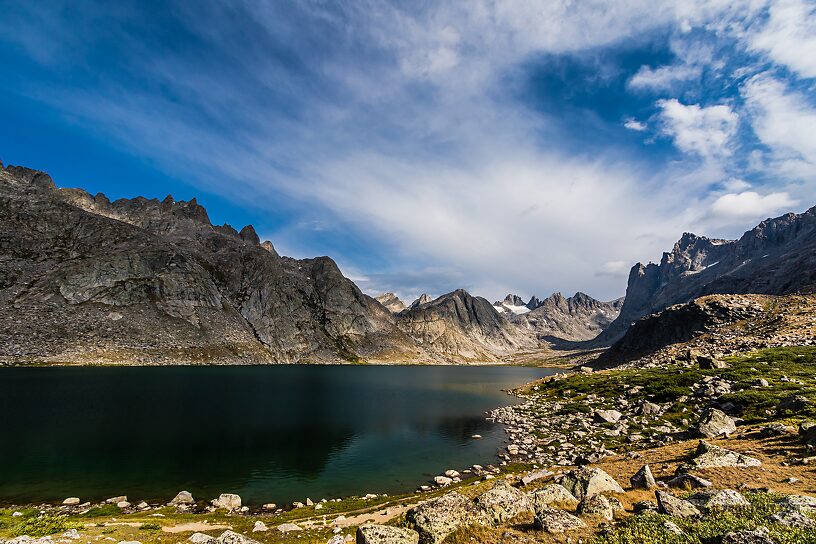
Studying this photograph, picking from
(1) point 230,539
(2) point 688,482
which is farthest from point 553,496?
(1) point 230,539

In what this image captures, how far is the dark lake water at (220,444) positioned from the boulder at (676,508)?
28319mm

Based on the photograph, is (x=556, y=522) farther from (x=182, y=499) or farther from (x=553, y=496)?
(x=182, y=499)

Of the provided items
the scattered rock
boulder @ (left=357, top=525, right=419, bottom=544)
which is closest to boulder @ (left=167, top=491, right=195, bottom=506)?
the scattered rock

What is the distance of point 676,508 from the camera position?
50.8ft

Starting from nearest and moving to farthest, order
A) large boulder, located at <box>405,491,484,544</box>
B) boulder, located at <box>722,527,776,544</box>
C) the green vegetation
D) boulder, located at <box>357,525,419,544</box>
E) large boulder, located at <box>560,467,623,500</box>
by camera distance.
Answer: boulder, located at <box>722,527,776,544</box>
the green vegetation
boulder, located at <box>357,525,419,544</box>
large boulder, located at <box>405,491,484,544</box>
large boulder, located at <box>560,467,623,500</box>

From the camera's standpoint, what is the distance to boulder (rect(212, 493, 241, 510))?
32.1 m

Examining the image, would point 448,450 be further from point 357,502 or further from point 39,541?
point 39,541

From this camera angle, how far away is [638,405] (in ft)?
219

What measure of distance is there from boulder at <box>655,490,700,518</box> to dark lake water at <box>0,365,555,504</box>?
28319 millimetres

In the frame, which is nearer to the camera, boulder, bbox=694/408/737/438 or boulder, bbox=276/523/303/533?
boulder, bbox=276/523/303/533

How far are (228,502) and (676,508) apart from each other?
33.6 m

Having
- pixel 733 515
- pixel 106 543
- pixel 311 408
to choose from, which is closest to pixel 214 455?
pixel 106 543

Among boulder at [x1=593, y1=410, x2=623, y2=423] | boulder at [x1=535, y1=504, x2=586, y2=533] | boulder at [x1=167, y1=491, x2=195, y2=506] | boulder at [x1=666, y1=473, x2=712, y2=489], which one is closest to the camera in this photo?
boulder at [x1=535, y1=504, x2=586, y2=533]

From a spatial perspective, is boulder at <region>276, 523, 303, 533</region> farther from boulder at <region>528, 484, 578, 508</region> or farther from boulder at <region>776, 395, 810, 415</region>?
boulder at <region>776, 395, 810, 415</region>
